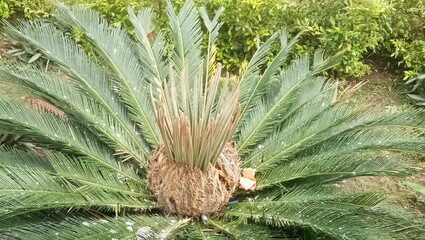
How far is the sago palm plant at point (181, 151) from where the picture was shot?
254cm

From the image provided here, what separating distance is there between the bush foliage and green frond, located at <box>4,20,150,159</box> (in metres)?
1.97

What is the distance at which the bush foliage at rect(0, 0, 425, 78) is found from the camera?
5.10 m

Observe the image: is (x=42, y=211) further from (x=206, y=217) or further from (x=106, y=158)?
(x=206, y=217)

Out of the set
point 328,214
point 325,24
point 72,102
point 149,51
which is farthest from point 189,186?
point 325,24

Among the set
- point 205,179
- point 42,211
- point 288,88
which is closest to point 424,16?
point 288,88

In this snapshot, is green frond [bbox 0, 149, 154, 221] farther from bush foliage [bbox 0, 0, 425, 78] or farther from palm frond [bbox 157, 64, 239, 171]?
bush foliage [bbox 0, 0, 425, 78]

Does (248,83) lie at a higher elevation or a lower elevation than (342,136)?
higher

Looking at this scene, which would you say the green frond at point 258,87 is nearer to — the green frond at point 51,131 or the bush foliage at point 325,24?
the green frond at point 51,131

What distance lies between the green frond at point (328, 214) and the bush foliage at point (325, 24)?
2623mm

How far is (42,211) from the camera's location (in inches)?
105

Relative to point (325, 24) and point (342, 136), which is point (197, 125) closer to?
point (342, 136)

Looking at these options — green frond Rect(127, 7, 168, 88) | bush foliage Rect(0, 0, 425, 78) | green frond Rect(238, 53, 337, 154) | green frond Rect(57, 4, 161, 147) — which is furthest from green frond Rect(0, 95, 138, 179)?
bush foliage Rect(0, 0, 425, 78)

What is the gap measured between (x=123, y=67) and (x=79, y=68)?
306mm

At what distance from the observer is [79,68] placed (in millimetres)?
3232
